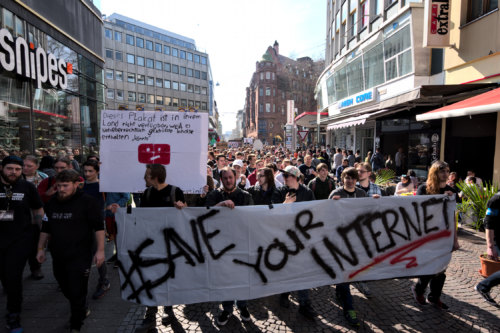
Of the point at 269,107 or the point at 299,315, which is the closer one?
the point at 299,315

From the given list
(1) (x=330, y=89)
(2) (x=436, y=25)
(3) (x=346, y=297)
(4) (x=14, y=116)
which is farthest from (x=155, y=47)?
(3) (x=346, y=297)

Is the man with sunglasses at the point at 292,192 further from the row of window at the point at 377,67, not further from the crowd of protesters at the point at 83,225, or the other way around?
the row of window at the point at 377,67

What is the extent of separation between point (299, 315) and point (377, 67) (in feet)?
50.9

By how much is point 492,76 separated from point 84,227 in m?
10.8

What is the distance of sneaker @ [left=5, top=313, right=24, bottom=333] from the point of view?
2974 millimetres

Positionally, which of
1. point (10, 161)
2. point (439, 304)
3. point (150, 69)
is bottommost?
point (439, 304)

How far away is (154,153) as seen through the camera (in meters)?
3.87

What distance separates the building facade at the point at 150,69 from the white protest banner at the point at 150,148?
44811 mm

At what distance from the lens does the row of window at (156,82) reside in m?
47.2

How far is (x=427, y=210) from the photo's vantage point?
11.8ft

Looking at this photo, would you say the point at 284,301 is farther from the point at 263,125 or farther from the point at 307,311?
the point at 263,125

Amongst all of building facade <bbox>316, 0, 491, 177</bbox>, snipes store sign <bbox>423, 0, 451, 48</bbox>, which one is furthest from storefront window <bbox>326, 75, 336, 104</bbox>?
snipes store sign <bbox>423, 0, 451, 48</bbox>

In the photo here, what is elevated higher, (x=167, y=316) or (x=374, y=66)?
(x=374, y=66)

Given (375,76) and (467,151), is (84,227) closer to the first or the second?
(467,151)
